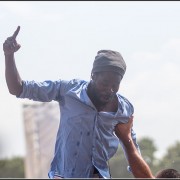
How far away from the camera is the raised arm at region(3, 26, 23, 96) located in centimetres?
409

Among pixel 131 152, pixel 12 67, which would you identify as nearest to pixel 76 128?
pixel 131 152

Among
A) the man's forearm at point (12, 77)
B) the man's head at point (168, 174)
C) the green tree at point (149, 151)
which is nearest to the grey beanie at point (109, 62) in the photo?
the man's forearm at point (12, 77)

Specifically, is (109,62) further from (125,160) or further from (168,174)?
(125,160)

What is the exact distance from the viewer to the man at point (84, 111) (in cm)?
427

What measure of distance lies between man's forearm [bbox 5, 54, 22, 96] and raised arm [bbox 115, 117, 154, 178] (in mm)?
684

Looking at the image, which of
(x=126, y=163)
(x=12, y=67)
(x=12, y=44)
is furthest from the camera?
(x=126, y=163)

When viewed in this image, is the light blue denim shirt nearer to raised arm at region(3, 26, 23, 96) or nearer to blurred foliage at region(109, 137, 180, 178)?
raised arm at region(3, 26, 23, 96)

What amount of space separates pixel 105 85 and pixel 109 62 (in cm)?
14

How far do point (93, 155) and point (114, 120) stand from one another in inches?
10.5

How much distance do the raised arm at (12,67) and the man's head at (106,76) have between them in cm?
47

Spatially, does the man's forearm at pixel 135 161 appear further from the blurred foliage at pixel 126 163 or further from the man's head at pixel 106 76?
the blurred foliage at pixel 126 163

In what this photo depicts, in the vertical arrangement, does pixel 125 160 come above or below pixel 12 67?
below

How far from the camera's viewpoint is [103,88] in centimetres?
425

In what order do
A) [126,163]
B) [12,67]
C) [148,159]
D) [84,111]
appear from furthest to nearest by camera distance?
[148,159]
[126,163]
[84,111]
[12,67]
